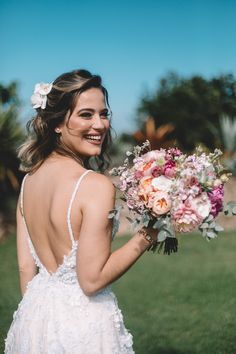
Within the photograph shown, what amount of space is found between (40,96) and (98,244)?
924mm

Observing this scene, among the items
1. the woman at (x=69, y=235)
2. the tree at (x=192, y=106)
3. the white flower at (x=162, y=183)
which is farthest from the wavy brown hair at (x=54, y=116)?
the tree at (x=192, y=106)

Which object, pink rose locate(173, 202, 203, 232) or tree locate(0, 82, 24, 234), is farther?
tree locate(0, 82, 24, 234)

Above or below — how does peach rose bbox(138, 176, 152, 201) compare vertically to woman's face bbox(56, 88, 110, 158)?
below

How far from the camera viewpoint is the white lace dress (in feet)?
8.34

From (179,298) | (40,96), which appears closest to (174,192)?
(40,96)

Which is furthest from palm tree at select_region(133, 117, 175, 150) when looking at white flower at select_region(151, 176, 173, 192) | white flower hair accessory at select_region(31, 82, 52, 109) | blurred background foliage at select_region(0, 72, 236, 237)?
white flower at select_region(151, 176, 173, 192)

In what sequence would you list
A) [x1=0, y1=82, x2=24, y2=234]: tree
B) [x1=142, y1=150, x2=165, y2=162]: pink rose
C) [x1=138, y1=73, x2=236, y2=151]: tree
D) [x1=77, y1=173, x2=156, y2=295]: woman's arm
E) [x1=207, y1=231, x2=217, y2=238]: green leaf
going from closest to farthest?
[x1=77, y1=173, x2=156, y2=295]: woman's arm, [x1=207, y1=231, x2=217, y2=238]: green leaf, [x1=142, y1=150, x2=165, y2=162]: pink rose, [x1=0, y1=82, x2=24, y2=234]: tree, [x1=138, y1=73, x2=236, y2=151]: tree

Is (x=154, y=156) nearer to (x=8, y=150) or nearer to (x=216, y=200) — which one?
(x=216, y=200)

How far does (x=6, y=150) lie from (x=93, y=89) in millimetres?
11128

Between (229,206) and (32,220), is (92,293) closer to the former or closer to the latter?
(32,220)

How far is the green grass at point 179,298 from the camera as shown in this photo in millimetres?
6027

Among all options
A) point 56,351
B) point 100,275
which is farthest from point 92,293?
point 56,351

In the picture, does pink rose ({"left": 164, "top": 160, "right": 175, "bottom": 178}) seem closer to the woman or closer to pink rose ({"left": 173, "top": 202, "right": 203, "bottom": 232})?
pink rose ({"left": 173, "top": 202, "right": 203, "bottom": 232})

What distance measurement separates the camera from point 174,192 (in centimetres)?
254
